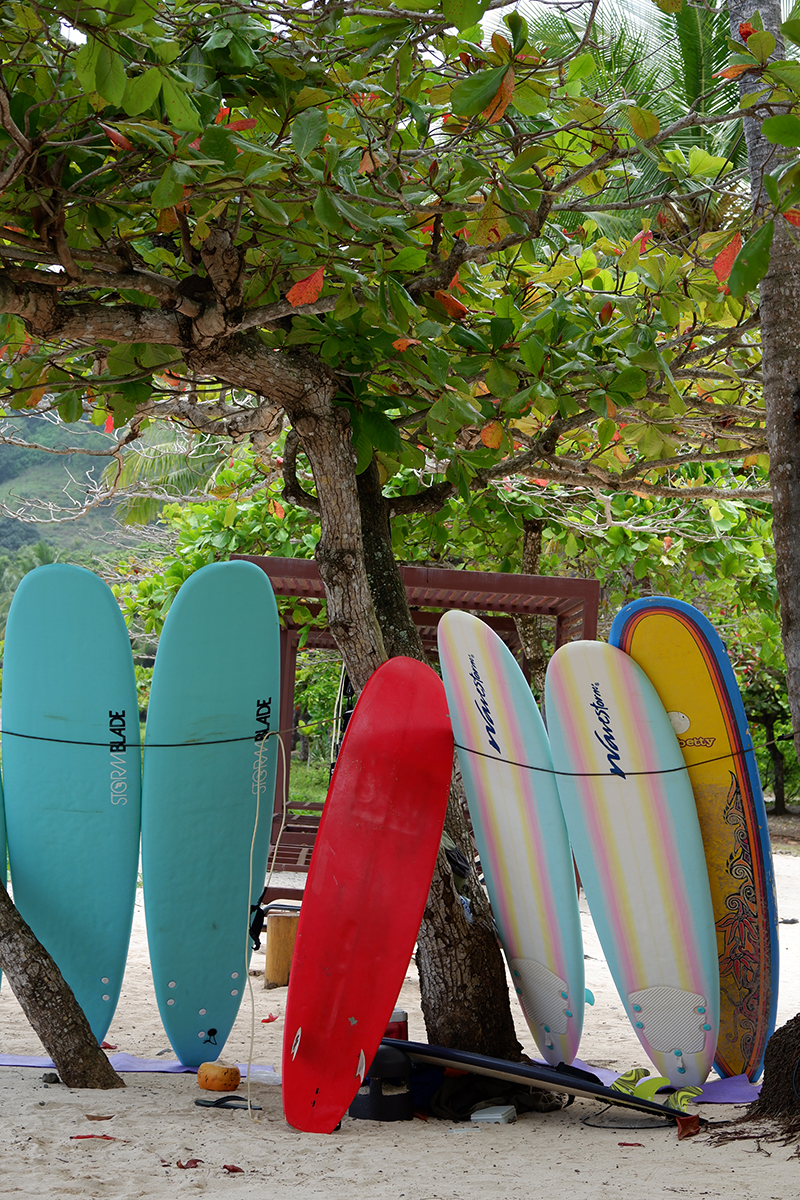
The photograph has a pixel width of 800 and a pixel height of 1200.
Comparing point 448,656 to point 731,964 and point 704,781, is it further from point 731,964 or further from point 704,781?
point 731,964

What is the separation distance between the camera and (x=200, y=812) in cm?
323

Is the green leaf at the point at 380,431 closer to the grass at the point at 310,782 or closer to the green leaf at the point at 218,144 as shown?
the green leaf at the point at 218,144

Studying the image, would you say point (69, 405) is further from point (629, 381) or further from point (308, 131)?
point (629, 381)

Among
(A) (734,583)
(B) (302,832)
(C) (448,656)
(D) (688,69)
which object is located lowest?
(B) (302,832)

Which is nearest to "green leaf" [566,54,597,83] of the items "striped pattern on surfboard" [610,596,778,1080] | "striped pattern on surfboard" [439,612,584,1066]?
"striped pattern on surfboard" [610,596,778,1080]

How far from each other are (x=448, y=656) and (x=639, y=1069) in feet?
4.64

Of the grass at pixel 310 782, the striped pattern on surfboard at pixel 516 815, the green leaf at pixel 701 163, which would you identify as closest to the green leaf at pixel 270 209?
the green leaf at pixel 701 163

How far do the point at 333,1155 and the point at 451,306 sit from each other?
2.27m

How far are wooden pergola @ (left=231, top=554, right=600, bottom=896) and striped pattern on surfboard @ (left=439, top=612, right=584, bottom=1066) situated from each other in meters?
1.86

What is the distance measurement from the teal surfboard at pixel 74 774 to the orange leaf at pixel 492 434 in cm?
146

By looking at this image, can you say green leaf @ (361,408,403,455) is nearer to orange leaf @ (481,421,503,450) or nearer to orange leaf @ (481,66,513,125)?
orange leaf @ (481,421,503,450)

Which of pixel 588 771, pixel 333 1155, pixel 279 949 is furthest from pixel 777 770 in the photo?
pixel 333 1155

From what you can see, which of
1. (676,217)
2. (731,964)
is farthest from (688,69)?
(731,964)

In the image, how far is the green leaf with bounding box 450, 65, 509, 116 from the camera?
1.81 m
